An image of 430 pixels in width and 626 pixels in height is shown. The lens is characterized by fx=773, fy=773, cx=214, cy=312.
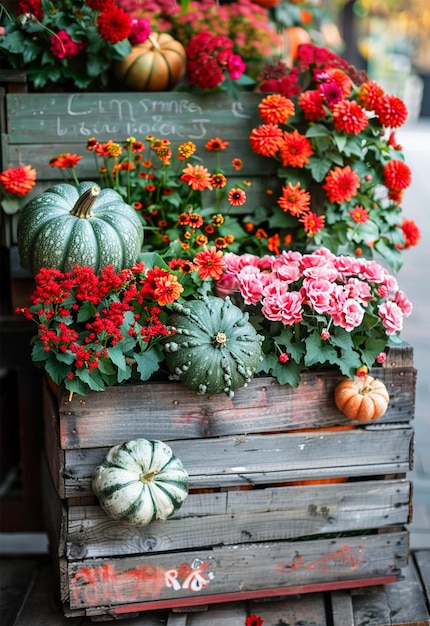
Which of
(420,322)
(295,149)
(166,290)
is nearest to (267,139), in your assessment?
(295,149)

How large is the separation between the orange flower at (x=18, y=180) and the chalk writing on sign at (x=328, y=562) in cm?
148

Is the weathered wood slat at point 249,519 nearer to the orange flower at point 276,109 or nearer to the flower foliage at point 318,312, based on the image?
the flower foliage at point 318,312

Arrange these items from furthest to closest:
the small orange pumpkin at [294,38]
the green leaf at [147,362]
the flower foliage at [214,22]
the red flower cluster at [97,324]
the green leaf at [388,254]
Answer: the small orange pumpkin at [294,38], the flower foliage at [214,22], the green leaf at [388,254], the green leaf at [147,362], the red flower cluster at [97,324]

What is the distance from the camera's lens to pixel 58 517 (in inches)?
95.9

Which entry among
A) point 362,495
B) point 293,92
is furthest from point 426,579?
point 293,92

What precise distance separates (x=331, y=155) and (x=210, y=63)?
534 millimetres

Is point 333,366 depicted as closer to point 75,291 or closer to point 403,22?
point 75,291

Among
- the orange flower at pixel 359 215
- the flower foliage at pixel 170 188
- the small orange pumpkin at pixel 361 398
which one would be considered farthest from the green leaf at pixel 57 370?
the orange flower at pixel 359 215

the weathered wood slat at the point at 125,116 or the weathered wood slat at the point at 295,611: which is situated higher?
the weathered wood slat at the point at 125,116

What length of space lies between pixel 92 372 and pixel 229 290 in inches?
22.1

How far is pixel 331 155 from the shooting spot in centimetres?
271

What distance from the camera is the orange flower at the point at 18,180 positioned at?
2576 millimetres

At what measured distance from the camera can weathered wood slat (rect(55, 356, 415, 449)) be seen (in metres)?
2.19

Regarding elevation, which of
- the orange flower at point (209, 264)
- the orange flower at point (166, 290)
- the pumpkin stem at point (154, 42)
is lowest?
the orange flower at point (166, 290)
